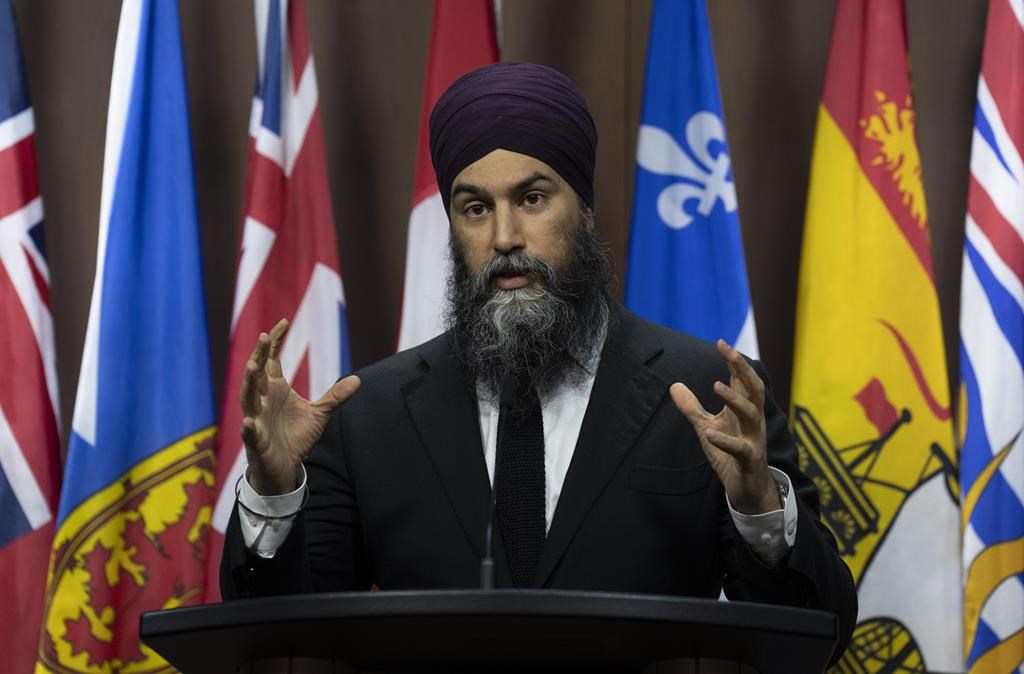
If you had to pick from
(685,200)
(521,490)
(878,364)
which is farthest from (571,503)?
(685,200)

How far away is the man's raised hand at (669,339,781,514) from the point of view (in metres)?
1.64

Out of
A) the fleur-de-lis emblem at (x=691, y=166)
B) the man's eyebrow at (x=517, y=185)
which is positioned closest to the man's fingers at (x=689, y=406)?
the man's eyebrow at (x=517, y=185)

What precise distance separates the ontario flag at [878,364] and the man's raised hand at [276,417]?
1.72 m

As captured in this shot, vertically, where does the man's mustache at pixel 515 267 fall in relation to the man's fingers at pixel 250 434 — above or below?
above

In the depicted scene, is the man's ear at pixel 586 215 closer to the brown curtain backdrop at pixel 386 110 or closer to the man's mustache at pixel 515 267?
the man's mustache at pixel 515 267

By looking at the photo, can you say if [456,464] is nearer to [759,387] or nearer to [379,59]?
[759,387]

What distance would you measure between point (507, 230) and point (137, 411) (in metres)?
1.39

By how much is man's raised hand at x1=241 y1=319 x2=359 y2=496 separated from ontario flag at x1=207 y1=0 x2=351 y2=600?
4.94 ft

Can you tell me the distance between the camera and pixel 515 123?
2418 millimetres

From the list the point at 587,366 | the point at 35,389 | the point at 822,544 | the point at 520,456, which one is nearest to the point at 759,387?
the point at 822,544

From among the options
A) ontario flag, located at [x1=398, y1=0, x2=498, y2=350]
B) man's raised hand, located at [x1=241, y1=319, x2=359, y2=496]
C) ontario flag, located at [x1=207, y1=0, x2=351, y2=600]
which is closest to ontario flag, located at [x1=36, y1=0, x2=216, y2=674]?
ontario flag, located at [x1=207, y1=0, x2=351, y2=600]

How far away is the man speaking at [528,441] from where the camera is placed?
1.82 meters

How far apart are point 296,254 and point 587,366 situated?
1.30m

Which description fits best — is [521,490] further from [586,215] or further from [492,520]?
[586,215]
